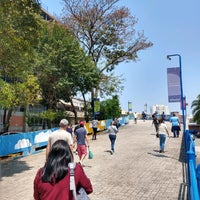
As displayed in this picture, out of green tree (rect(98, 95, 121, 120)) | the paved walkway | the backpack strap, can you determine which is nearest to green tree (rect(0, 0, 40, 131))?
the paved walkway

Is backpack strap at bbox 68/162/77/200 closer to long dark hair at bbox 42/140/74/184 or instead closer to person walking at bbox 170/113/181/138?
long dark hair at bbox 42/140/74/184

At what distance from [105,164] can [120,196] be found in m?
4.77

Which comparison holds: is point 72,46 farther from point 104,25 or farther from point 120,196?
point 120,196

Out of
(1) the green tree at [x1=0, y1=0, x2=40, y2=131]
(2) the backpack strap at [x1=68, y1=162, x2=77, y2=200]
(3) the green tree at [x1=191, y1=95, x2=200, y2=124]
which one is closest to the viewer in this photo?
(2) the backpack strap at [x1=68, y1=162, x2=77, y2=200]

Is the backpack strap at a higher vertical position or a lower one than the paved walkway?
higher

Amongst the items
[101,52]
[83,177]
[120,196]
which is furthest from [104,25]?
[83,177]

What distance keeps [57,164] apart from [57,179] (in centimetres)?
15

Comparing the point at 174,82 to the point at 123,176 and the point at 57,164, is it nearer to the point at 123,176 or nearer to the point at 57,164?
the point at 123,176

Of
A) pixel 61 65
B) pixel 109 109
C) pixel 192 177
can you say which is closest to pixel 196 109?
pixel 109 109

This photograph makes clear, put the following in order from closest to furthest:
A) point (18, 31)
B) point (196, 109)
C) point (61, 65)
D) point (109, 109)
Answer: point (18, 31) → point (61, 65) → point (109, 109) → point (196, 109)

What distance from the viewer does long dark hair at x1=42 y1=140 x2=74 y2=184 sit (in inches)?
122

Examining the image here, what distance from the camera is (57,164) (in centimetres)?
314

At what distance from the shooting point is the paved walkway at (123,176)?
834cm

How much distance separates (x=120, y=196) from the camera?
8055 millimetres
